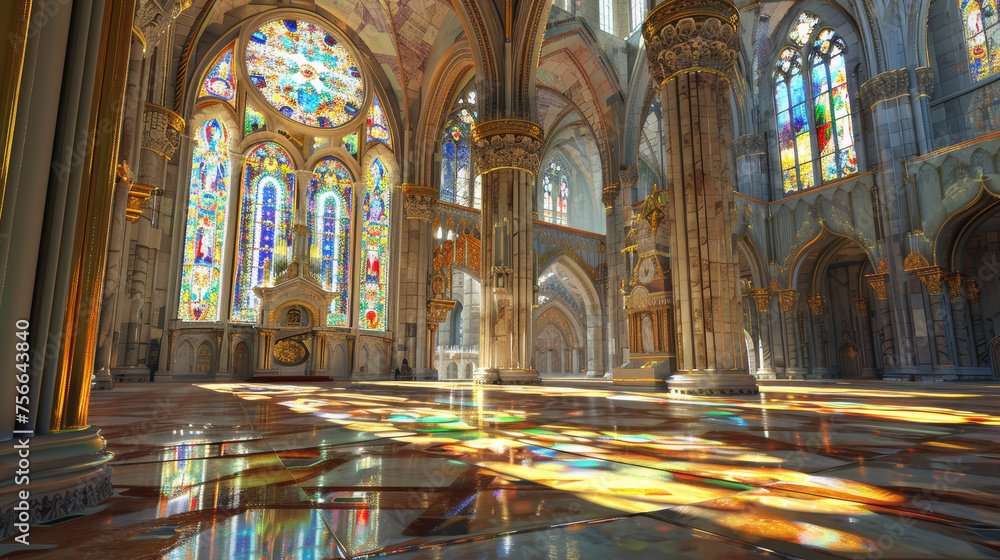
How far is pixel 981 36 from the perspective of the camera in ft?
49.6

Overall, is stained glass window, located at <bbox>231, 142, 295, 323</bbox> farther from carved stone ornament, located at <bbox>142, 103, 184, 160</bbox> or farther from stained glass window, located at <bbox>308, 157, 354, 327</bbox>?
carved stone ornament, located at <bbox>142, 103, 184, 160</bbox>

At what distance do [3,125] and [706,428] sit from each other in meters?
3.13

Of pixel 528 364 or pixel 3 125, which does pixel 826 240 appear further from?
pixel 3 125

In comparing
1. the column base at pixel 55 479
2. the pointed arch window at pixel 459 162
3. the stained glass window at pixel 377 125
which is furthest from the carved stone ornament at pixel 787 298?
the column base at pixel 55 479

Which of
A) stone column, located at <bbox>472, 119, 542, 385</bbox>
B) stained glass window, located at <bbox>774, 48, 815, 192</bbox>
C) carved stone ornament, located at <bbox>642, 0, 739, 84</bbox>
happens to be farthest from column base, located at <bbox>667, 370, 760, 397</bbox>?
stained glass window, located at <bbox>774, 48, 815, 192</bbox>

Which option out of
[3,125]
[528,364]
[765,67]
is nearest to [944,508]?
[3,125]

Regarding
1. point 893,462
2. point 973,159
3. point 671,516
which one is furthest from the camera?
point 973,159

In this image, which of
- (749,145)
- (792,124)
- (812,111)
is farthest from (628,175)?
(812,111)

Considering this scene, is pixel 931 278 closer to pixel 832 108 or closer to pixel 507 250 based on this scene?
pixel 832 108

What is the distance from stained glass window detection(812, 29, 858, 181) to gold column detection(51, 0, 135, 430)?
2001 cm

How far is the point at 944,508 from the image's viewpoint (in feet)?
4.08

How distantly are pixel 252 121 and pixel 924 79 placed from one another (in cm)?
1922

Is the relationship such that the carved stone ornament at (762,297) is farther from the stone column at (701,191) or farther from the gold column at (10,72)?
the gold column at (10,72)

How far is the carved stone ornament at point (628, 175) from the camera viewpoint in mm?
19094
